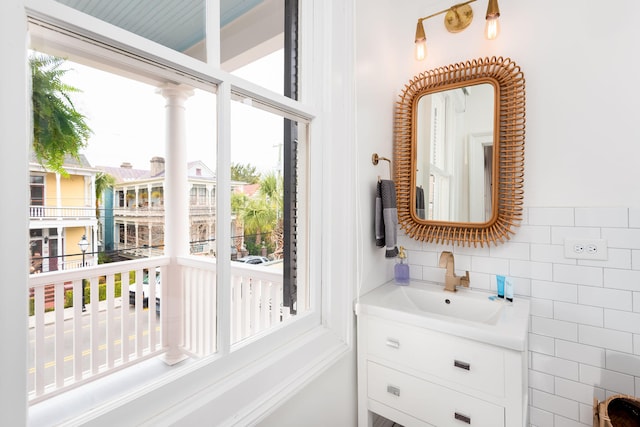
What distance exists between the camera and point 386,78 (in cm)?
161

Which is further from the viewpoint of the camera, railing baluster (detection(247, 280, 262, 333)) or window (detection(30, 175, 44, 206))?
railing baluster (detection(247, 280, 262, 333))

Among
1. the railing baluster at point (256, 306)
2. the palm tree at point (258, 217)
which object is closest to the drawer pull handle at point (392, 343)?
the railing baluster at point (256, 306)

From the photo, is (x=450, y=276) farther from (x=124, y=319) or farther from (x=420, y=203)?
(x=124, y=319)

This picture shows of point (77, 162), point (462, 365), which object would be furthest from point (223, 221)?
point (462, 365)

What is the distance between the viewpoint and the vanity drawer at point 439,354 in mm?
1036

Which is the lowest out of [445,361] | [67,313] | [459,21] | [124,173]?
[445,361]

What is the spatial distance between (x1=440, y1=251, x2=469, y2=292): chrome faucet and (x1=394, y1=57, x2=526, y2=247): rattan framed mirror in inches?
5.2

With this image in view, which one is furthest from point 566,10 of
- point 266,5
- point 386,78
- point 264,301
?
point 264,301

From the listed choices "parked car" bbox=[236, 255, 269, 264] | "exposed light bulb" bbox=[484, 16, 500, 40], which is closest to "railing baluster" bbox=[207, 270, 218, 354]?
"parked car" bbox=[236, 255, 269, 264]

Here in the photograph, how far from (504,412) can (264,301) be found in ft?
2.86

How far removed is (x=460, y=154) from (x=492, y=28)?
558 mm

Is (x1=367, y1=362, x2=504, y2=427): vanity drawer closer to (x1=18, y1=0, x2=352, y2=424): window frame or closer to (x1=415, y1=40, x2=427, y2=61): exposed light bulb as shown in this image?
(x1=18, y1=0, x2=352, y2=424): window frame

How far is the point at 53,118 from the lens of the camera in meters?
0.57

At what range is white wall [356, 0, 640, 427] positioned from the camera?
3.98 ft
